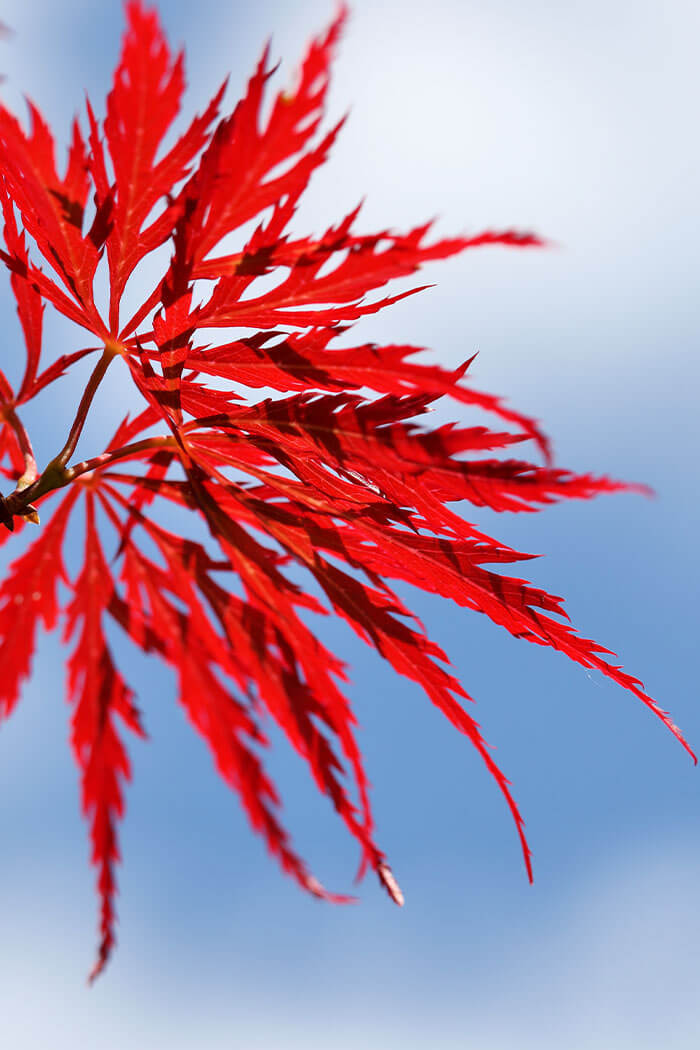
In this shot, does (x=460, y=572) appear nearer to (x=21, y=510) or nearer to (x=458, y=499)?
(x=458, y=499)

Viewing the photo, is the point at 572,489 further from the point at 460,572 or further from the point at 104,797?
the point at 104,797

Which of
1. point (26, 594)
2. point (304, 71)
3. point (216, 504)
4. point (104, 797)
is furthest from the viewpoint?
point (216, 504)

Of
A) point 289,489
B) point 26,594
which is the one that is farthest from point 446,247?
point 26,594

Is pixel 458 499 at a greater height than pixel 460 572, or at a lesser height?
greater

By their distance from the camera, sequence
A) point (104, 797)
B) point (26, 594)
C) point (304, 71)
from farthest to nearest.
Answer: point (26, 594)
point (104, 797)
point (304, 71)

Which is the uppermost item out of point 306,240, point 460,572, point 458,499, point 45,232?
point 45,232

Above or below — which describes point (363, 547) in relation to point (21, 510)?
below

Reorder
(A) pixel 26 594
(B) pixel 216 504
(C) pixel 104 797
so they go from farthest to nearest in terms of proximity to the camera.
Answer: (B) pixel 216 504 → (A) pixel 26 594 → (C) pixel 104 797

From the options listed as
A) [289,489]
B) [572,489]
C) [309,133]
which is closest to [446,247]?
[309,133]

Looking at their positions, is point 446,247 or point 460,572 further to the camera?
point 460,572
